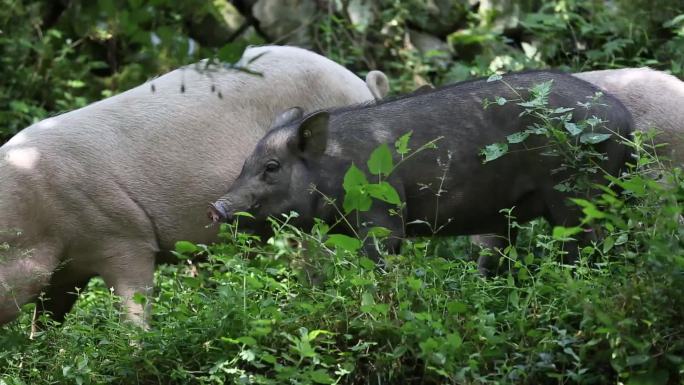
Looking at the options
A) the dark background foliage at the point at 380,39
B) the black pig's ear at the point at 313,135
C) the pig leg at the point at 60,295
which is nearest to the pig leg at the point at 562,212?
the black pig's ear at the point at 313,135

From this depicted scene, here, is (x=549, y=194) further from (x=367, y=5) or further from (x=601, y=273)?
(x=367, y=5)

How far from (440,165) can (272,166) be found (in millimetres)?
792

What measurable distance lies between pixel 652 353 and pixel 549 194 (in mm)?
1871

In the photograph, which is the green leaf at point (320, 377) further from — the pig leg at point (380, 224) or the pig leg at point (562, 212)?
the pig leg at point (562, 212)

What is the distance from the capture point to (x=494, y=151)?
17.4 ft

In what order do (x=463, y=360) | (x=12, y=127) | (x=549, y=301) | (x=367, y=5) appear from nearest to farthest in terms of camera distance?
(x=463, y=360) < (x=549, y=301) < (x=12, y=127) < (x=367, y=5)

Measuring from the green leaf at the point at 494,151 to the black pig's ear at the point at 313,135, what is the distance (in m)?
0.75

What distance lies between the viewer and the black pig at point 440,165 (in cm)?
544

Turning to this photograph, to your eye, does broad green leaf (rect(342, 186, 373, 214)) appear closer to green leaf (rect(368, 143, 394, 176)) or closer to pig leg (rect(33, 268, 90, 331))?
green leaf (rect(368, 143, 394, 176))

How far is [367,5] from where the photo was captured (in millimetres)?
9141

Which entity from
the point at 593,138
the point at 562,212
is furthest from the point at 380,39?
the point at 593,138

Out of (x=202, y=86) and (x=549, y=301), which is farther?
(x=202, y=86)

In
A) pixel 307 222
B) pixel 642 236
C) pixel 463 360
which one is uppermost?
pixel 642 236

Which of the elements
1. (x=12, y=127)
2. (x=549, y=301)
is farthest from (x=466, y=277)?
(x=12, y=127)
